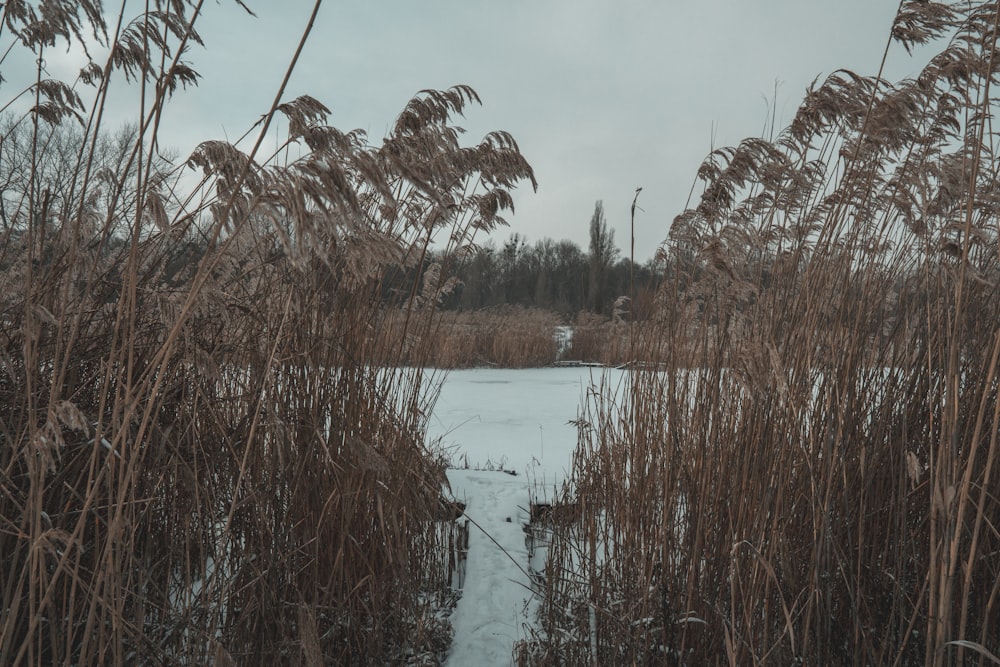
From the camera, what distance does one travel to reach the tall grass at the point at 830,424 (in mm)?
1382

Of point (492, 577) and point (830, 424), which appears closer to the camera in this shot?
point (830, 424)

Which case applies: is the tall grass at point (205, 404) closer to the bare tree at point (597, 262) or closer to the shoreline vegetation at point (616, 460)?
the shoreline vegetation at point (616, 460)

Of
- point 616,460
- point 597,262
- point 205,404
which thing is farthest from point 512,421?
point 205,404

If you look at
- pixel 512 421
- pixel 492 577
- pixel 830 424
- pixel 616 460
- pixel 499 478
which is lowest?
pixel 492 577

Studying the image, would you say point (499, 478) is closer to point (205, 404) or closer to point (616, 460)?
point (616, 460)

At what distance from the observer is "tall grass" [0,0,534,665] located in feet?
3.56

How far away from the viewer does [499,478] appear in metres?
3.86

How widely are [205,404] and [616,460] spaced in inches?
54.7

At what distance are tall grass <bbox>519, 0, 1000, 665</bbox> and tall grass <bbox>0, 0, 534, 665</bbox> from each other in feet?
2.55

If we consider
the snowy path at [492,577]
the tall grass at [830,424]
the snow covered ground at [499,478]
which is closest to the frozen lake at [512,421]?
the snow covered ground at [499,478]

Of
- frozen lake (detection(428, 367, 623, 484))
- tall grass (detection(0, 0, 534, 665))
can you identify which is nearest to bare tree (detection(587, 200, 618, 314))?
frozen lake (detection(428, 367, 623, 484))

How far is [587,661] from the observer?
188cm

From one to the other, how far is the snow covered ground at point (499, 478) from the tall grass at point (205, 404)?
9.1 inches

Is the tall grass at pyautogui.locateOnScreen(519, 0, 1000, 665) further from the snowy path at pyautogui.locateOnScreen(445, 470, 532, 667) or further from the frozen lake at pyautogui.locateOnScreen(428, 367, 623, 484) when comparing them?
the frozen lake at pyautogui.locateOnScreen(428, 367, 623, 484)
